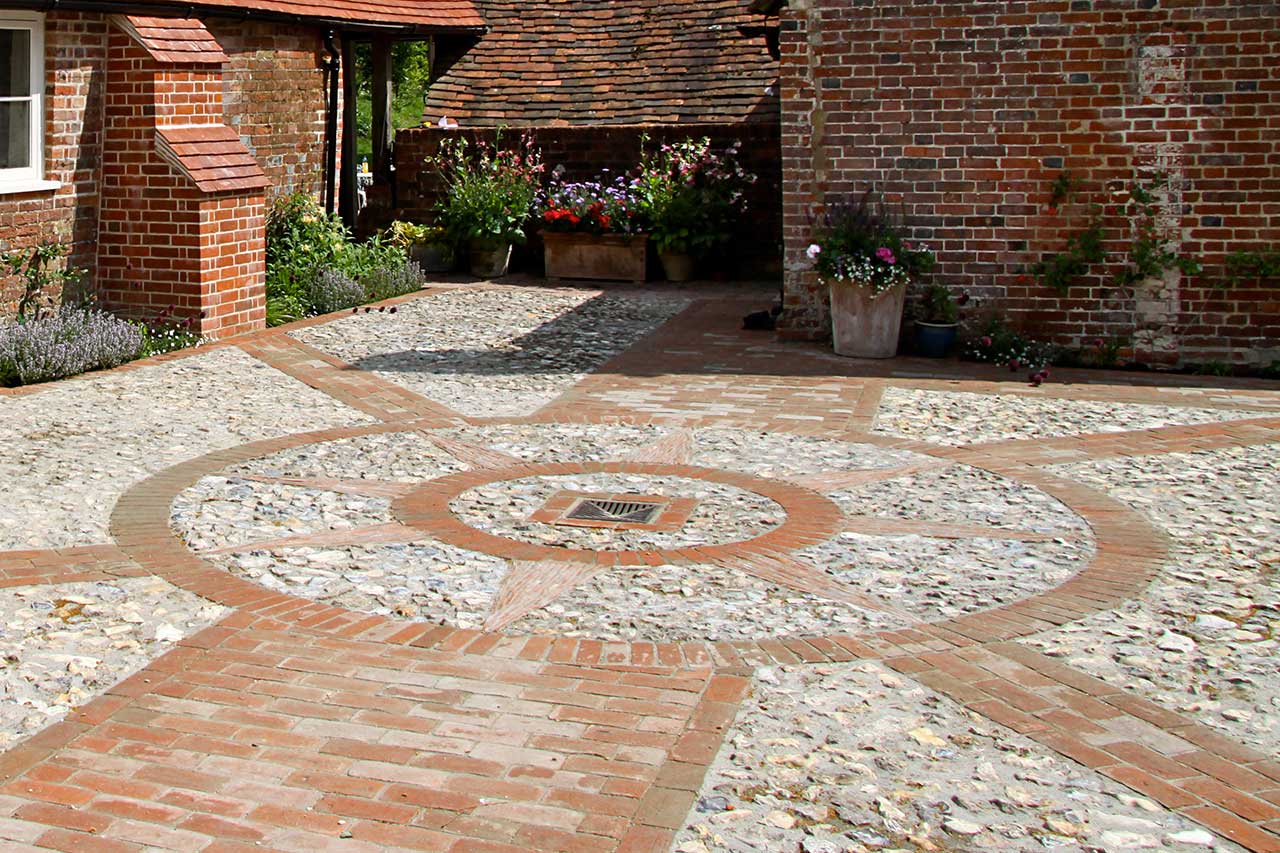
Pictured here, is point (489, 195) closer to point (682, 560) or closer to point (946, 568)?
point (682, 560)

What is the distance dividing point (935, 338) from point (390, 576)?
24.9 feet

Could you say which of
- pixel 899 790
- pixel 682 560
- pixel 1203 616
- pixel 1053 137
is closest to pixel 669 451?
pixel 682 560

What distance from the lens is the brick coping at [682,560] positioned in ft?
19.3

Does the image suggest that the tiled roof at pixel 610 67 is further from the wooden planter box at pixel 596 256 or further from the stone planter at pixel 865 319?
the stone planter at pixel 865 319

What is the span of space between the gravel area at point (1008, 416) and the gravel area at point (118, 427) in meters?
3.85

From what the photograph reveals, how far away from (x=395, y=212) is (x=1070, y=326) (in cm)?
1036

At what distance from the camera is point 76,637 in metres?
5.89

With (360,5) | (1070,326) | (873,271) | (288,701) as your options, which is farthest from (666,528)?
(360,5)

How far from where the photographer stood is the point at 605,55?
20.7m

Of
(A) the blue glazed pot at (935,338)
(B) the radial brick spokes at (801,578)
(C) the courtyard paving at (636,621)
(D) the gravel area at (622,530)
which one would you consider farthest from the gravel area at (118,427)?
(A) the blue glazed pot at (935,338)

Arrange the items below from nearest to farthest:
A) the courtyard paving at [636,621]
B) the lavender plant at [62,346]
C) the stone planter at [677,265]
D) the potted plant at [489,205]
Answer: the courtyard paving at [636,621] → the lavender plant at [62,346] → the stone planter at [677,265] → the potted plant at [489,205]

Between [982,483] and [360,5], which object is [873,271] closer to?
[982,483]

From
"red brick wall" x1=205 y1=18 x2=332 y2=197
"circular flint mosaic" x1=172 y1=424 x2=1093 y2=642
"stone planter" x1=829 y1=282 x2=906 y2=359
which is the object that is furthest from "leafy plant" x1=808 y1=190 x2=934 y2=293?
"red brick wall" x1=205 y1=18 x2=332 y2=197

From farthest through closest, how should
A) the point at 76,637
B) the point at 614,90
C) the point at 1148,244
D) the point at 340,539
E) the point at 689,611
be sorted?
the point at 614,90
the point at 1148,244
the point at 340,539
the point at 689,611
the point at 76,637
